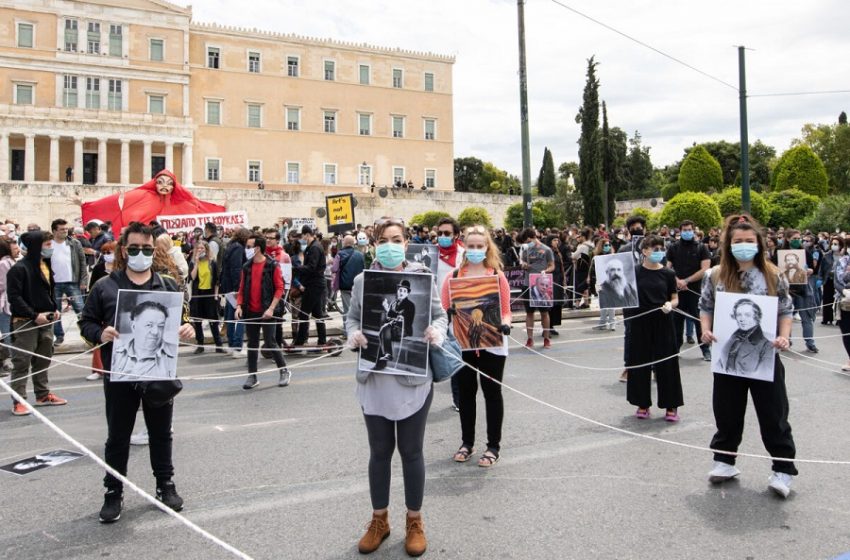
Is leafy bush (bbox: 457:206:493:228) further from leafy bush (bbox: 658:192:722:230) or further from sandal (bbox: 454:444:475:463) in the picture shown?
sandal (bbox: 454:444:475:463)

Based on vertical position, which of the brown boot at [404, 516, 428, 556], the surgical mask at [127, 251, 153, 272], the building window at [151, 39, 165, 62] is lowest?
the brown boot at [404, 516, 428, 556]

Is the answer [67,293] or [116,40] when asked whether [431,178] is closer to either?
[116,40]

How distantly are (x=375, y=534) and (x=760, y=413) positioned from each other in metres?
2.94

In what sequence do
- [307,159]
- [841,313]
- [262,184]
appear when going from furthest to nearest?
[307,159] → [262,184] → [841,313]

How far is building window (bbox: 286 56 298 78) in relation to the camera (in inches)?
2635

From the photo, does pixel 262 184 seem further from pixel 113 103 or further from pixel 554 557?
pixel 554 557

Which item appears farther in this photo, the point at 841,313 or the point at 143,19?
the point at 143,19

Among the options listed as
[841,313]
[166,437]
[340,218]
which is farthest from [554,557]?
[340,218]

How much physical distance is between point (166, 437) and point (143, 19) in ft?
214

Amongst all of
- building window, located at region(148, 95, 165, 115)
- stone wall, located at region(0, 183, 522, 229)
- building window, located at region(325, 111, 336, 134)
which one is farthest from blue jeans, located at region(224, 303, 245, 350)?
building window, located at region(325, 111, 336, 134)

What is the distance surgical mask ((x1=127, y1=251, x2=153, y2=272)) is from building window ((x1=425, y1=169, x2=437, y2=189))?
68921 millimetres

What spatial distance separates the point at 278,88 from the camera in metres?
66.6

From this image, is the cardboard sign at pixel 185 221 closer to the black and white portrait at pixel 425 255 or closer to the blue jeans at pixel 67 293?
the blue jeans at pixel 67 293

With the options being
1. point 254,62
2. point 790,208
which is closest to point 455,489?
point 790,208
